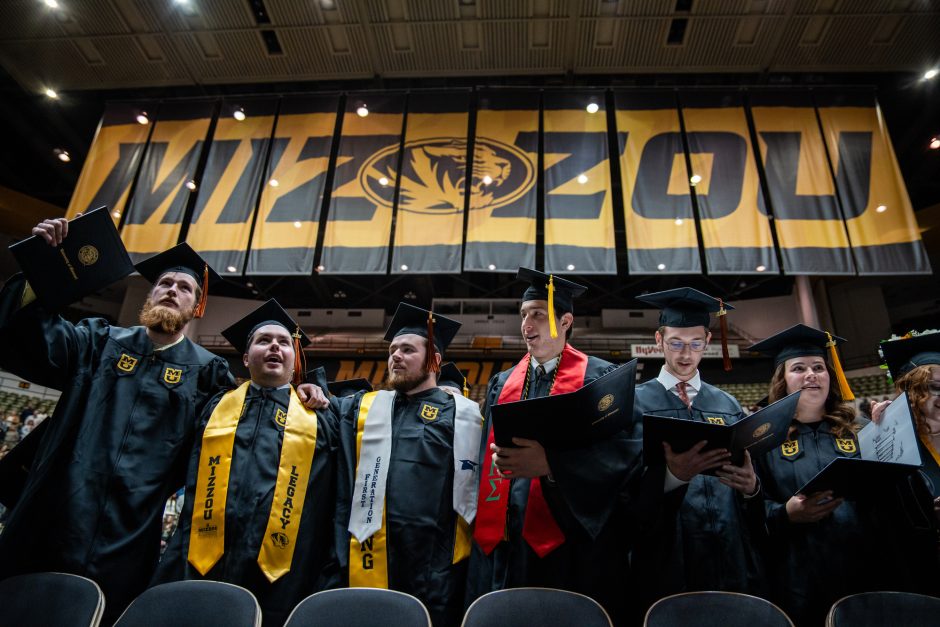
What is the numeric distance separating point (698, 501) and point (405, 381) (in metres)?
1.48

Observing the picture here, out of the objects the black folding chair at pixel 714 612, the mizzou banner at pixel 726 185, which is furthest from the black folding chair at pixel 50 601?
the mizzou banner at pixel 726 185

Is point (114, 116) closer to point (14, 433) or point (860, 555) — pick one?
point (14, 433)

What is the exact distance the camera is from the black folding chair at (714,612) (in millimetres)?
1561

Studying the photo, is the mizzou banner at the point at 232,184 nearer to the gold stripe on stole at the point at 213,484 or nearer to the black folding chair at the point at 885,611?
the gold stripe on stole at the point at 213,484

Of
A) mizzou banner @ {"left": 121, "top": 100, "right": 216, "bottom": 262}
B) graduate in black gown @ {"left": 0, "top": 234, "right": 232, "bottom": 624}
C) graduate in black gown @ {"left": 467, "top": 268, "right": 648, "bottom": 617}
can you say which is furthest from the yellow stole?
mizzou banner @ {"left": 121, "top": 100, "right": 216, "bottom": 262}

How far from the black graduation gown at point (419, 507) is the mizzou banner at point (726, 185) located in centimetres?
453

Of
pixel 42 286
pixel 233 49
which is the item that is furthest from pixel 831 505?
pixel 233 49

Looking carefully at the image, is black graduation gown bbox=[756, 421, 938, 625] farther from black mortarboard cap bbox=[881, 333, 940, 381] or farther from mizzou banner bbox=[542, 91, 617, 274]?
mizzou banner bbox=[542, 91, 617, 274]

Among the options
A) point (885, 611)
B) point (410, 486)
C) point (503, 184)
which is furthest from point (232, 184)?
point (885, 611)

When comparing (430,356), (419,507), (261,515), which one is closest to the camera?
(261,515)

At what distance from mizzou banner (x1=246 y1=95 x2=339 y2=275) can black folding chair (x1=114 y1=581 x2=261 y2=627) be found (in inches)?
181

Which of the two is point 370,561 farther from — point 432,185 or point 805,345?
point 432,185

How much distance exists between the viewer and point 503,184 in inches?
245

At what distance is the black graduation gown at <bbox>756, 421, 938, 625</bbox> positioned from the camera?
1871 millimetres
